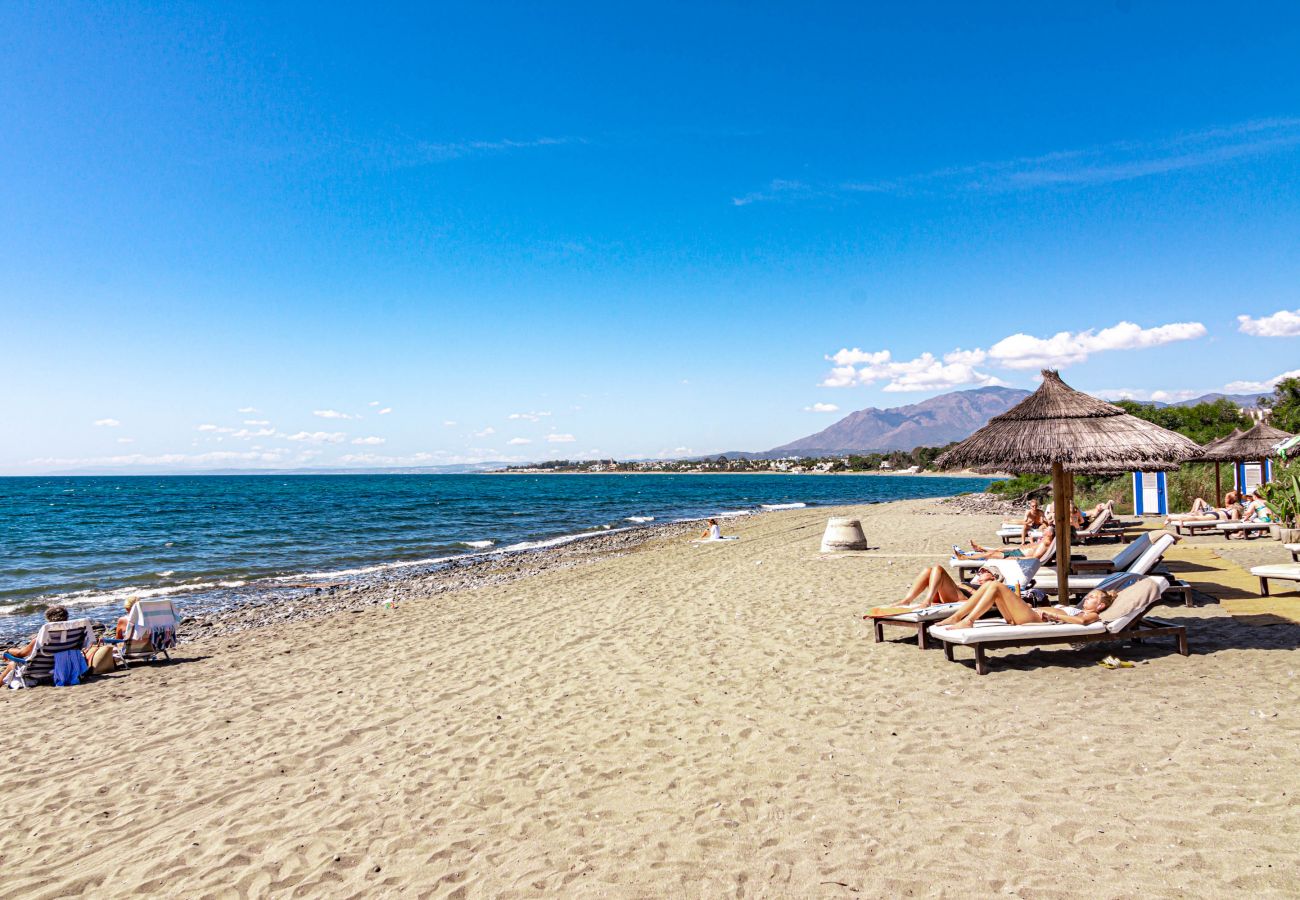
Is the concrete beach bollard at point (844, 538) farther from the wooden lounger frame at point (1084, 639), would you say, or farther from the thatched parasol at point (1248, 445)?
the wooden lounger frame at point (1084, 639)

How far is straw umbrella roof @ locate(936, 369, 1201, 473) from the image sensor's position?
7797 millimetres

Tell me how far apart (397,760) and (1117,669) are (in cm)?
608

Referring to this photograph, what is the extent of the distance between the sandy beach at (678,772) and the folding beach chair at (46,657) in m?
0.33

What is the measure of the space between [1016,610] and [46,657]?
10.2 metres

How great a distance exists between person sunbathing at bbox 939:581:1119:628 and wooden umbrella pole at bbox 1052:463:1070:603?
75 centimetres

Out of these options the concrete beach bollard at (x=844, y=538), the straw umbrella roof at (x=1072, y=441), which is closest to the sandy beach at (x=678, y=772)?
the straw umbrella roof at (x=1072, y=441)

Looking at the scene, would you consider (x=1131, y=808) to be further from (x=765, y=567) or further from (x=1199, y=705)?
(x=765, y=567)

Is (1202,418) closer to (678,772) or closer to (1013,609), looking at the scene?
(1013,609)

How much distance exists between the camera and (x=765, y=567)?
1456 cm

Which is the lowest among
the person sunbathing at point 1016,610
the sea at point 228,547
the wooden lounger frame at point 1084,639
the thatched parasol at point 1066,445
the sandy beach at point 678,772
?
the sea at point 228,547

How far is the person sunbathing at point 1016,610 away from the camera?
22.6 feet

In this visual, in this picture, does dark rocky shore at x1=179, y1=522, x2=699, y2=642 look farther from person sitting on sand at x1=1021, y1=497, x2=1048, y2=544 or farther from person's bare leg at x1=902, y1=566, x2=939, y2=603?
person sitting on sand at x1=1021, y1=497, x2=1048, y2=544

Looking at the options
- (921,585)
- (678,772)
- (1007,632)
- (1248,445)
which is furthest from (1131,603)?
(1248,445)

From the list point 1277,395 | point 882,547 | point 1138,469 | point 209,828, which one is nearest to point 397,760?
point 209,828
